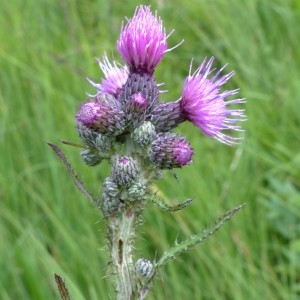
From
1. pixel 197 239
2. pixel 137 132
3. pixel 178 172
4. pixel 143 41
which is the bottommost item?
pixel 197 239

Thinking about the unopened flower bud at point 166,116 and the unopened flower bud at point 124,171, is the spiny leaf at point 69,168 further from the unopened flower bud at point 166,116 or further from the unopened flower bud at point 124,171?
the unopened flower bud at point 166,116

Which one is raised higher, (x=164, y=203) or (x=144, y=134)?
(x=144, y=134)

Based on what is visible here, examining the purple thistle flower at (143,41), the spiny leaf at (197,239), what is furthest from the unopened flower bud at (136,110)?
the spiny leaf at (197,239)

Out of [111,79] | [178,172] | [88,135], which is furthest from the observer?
[178,172]

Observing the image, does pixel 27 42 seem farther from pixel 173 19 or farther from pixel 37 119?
pixel 173 19

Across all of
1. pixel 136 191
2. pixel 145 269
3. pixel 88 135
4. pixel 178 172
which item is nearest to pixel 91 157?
pixel 88 135

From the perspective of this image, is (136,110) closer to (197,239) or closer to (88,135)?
(88,135)

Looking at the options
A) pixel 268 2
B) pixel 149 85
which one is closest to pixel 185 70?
pixel 268 2
